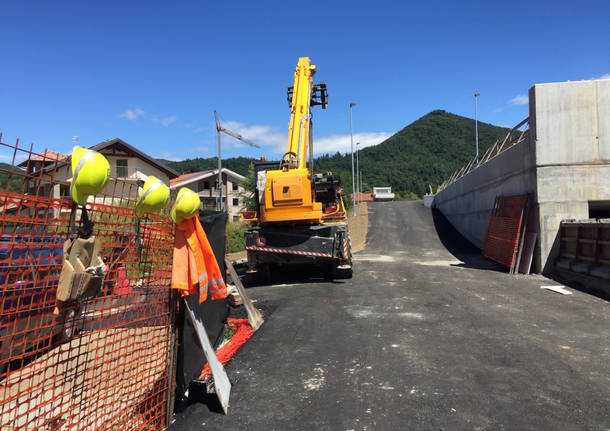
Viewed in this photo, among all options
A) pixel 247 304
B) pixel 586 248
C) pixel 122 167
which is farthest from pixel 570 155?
pixel 122 167

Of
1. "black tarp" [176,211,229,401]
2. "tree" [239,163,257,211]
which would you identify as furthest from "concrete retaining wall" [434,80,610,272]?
"black tarp" [176,211,229,401]

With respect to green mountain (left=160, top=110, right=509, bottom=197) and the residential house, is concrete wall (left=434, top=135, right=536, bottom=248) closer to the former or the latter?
the residential house

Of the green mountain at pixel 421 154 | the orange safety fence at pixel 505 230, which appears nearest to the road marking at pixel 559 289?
the orange safety fence at pixel 505 230

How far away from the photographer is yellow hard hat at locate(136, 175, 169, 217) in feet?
10.7

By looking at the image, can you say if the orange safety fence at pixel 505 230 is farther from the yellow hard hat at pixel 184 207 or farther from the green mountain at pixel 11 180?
the green mountain at pixel 11 180

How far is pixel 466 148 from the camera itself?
117500mm

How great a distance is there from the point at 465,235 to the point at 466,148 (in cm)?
10245

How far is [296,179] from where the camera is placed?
10.8 m

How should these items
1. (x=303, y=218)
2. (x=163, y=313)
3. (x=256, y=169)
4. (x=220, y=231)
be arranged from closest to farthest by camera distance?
1. (x=163, y=313)
2. (x=220, y=231)
3. (x=303, y=218)
4. (x=256, y=169)

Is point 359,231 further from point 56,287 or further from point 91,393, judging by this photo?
point 56,287

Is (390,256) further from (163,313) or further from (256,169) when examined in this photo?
(163,313)

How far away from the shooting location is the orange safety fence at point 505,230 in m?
13.4

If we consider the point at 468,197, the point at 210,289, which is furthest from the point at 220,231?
the point at 468,197

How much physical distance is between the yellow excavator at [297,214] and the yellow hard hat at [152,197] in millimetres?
7469
